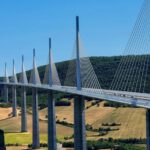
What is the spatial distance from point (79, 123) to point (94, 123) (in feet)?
166

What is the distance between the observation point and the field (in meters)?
93.9

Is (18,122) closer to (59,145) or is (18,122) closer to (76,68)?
(59,145)

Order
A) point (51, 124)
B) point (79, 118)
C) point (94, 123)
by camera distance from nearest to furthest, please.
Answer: point (79, 118)
point (51, 124)
point (94, 123)

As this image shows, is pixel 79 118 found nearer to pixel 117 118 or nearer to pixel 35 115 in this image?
pixel 35 115

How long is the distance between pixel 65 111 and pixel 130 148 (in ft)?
186

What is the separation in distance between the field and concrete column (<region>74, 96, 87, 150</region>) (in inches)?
1188

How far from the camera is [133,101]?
128 feet

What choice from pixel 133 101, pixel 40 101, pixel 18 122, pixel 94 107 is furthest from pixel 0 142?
pixel 40 101

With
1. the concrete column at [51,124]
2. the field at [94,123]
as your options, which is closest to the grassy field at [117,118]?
the field at [94,123]

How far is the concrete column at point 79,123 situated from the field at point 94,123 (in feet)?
99.0

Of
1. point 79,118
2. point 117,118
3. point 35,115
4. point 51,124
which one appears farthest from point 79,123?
point 117,118

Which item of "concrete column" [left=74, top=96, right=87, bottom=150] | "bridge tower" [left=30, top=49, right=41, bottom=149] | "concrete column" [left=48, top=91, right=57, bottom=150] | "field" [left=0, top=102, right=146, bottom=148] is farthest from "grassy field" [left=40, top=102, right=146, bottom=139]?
"concrete column" [left=74, top=96, right=87, bottom=150]

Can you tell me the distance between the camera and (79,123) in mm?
59781

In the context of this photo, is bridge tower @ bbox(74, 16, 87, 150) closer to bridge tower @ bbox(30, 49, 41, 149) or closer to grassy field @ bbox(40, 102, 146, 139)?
bridge tower @ bbox(30, 49, 41, 149)
